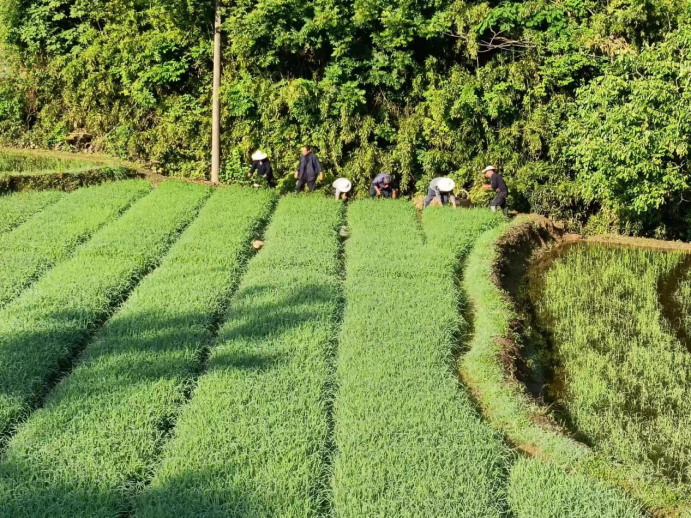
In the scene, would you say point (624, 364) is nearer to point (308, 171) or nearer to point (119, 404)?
point (119, 404)

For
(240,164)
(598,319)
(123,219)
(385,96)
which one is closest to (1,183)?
(123,219)

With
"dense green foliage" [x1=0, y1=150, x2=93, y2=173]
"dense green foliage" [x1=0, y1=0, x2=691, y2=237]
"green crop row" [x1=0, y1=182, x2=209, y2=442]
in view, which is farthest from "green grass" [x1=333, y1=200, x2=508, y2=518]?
"dense green foliage" [x1=0, y1=150, x2=93, y2=173]

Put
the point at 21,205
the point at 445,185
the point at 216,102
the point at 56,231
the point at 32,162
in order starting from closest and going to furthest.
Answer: the point at 56,231 → the point at 21,205 → the point at 445,185 → the point at 216,102 → the point at 32,162

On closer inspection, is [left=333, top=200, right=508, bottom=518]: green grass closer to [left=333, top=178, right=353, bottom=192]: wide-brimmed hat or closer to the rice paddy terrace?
the rice paddy terrace

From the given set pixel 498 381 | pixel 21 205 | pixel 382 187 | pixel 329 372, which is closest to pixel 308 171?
pixel 382 187

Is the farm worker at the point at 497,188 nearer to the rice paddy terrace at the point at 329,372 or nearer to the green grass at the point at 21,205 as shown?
the rice paddy terrace at the point at 329,372

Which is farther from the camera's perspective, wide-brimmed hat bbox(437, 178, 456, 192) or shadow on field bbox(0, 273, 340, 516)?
wide-brimmed hat bbox(437, 178, 456, 192)

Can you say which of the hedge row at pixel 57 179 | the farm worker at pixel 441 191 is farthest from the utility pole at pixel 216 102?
the farm worker at pixel 441 191
